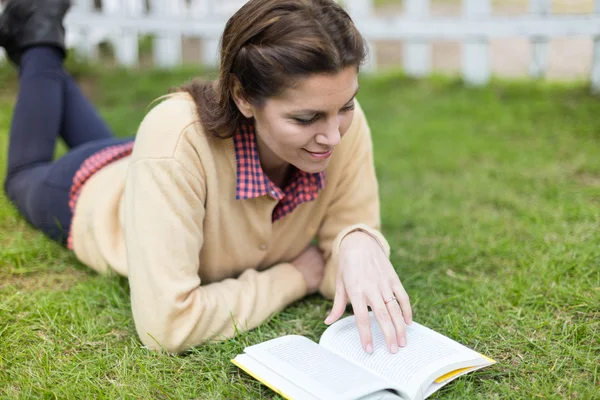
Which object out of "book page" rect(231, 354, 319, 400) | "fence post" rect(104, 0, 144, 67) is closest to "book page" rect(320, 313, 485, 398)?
"book page" rect(231, 354, 319, 400)

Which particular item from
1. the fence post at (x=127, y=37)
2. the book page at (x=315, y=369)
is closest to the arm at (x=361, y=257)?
the book page at (x=315, y=369)

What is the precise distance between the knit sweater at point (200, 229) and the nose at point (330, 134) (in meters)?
0.38

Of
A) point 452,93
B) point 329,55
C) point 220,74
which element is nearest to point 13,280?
point 220,74

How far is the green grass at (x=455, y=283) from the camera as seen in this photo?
1951 millimetres

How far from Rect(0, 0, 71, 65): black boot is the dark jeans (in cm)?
6

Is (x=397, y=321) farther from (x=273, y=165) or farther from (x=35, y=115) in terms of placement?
(x=35, y=115)

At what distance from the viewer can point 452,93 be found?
5.48 metres

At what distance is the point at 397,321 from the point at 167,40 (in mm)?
5102

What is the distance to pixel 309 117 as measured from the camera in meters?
1.95

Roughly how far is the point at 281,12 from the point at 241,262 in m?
0.97

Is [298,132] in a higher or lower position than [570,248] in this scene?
higher

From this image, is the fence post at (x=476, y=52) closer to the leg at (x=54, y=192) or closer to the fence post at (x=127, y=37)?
the fence post at (x=127, y=37)

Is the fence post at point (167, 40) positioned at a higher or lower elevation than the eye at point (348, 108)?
lower

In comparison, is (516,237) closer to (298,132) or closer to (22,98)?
(298,132)
